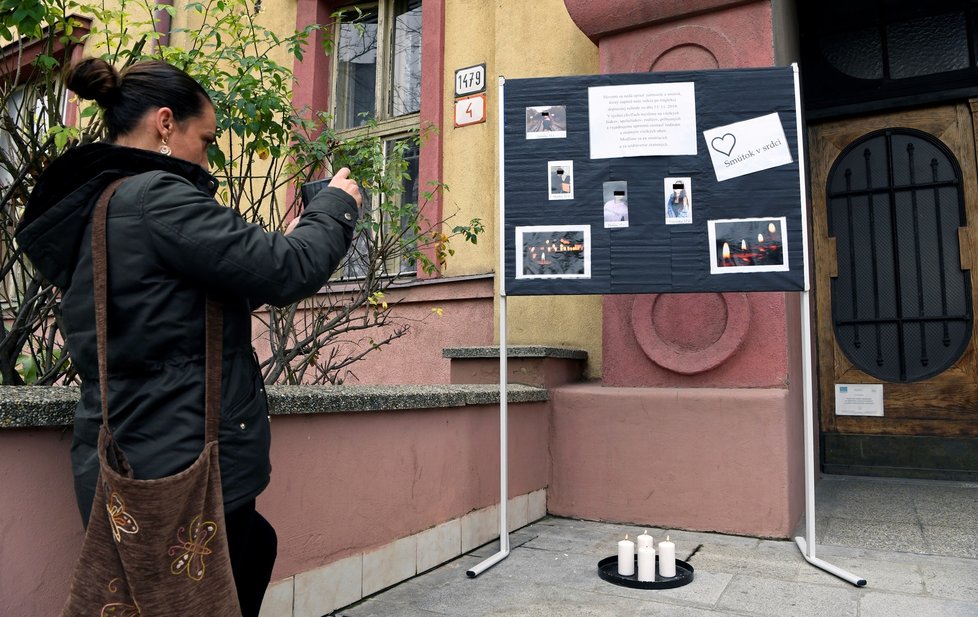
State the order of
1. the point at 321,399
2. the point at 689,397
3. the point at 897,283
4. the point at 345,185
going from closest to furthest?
1. the point at 345,185
2. the point at 321,399
3. the point at 689,397
4. the point at 897,283

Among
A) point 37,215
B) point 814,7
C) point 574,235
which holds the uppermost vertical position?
point 814,7

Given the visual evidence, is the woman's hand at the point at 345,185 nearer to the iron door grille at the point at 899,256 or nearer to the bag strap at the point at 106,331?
the bag strap at the point at 106,331

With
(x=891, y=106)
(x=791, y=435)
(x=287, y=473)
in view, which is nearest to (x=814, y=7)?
(x=891, y=106)

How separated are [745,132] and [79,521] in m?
3.12

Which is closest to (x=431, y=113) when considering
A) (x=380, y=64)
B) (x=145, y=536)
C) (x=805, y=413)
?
(x=380, y=64)

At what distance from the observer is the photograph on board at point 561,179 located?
3.53m

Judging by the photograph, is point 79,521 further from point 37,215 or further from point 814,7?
point 814,7

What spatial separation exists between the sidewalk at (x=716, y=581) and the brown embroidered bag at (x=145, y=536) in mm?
1434

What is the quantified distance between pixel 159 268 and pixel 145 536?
0.52 metres

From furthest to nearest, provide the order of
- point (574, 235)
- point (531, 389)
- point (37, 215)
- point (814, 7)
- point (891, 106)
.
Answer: point (814, 7), point (891, 106), point (531, 389), point (574, 235), point (37, 215)

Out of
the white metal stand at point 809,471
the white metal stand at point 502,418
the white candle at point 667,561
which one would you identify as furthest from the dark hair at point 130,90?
the white metal stand at point 809,471

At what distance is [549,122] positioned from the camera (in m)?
3.58

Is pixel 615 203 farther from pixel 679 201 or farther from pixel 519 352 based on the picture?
pixel 519 352

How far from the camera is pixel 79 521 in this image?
183cm
